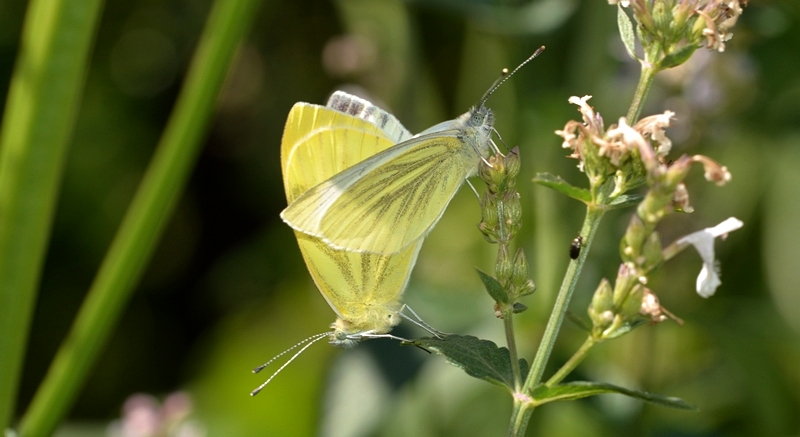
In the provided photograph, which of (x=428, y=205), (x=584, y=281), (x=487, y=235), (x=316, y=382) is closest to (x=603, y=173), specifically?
(x=487, y=235)

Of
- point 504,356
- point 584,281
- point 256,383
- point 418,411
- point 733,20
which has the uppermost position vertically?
point 733,20

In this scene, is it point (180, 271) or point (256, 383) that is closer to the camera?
point (256, 383)

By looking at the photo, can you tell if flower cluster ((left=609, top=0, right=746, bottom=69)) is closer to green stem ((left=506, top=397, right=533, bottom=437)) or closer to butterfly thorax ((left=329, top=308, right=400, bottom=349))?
green stem ((left=506, top=397, right=533, bottom=437))

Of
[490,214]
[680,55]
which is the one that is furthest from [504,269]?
[680,55]

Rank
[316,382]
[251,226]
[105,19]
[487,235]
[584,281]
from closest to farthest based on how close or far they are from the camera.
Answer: [487,235]
[584,281]
[316,382]
[105,19]
[251,226]

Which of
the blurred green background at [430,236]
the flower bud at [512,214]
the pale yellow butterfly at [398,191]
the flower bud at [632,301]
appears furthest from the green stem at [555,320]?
the blurred green background at [430,236]

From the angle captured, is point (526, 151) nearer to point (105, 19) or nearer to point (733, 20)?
point (733, 20)
